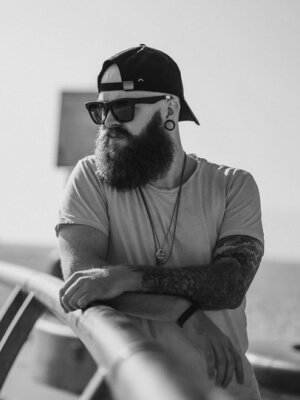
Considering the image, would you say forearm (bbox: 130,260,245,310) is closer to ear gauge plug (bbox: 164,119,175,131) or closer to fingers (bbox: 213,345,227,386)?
fingers (bbox: 213,345,227,386)

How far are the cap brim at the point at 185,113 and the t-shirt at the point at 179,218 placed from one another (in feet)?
1.20

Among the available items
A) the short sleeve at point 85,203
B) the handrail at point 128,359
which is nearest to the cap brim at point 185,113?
the short sleeve at point 85,203

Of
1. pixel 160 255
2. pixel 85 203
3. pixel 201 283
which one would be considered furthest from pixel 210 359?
pixel 85 203

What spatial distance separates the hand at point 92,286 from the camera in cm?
220

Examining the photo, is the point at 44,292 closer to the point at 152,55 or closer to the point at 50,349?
the point at 152,55

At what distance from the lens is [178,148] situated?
2.98 metres

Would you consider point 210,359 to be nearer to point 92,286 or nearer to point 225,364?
point 225,364

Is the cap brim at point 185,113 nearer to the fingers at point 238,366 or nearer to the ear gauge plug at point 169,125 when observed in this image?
the ear gauge plug at point 169,125

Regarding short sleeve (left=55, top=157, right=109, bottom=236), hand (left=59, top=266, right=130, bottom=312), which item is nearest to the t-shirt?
short sleeve (left=55, top=157, right=109, bottom=236)

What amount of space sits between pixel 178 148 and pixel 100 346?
158 centimetres

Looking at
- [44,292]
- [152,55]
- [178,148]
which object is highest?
[152,55]

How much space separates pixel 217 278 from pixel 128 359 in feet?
4.68

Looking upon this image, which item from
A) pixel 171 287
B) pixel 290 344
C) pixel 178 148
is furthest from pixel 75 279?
pixel 290 344

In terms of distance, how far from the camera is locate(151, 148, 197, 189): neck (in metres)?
2.86
